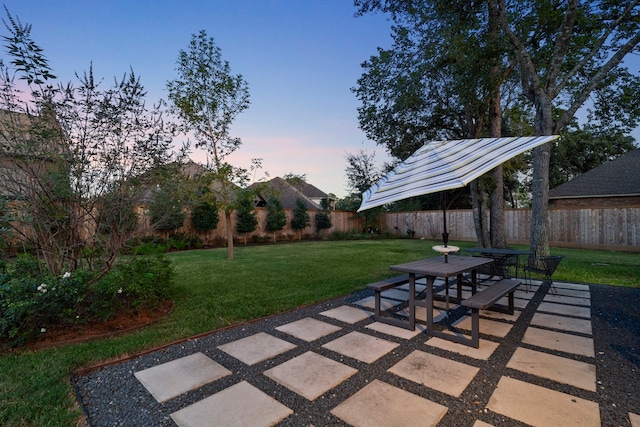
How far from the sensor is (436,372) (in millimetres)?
2238

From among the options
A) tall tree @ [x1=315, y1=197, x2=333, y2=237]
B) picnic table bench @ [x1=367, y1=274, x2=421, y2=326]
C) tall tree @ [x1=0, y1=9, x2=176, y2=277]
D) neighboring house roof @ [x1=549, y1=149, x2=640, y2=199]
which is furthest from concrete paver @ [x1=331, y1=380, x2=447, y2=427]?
neighboring house roof @ [x1=549, y1=149, x2=640, y2=199]

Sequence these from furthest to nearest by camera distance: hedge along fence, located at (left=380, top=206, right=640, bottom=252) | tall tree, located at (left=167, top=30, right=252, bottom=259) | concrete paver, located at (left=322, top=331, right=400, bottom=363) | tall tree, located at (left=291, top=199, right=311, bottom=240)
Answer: tall tree, located at (left=291, top=199, right=311, bottom=240)
hedge along fence, located at (left=380, top=206, right=640, bottom=252)
tall tree, located at (left=167, top=30, right=252, bottom=259)
concrete paver, located at (left=322, top=331, right=400, bottom=363)

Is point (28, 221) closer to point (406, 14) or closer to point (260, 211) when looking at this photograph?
point (406, 14)

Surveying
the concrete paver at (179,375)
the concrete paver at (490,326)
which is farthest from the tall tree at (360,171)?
the concrete paver at (179,375)

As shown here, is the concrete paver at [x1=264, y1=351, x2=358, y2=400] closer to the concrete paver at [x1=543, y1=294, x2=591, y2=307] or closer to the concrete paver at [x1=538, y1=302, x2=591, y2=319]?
the concrete paver at [x1=538, y1=302, x2=591, y2=319]

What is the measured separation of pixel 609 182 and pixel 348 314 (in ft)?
50.5

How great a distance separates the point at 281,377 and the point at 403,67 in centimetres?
949

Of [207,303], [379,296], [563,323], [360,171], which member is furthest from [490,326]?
[360,171]

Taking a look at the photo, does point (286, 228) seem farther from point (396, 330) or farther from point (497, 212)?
point (396, 330)

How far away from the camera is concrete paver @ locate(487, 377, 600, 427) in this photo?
1666 millimetres

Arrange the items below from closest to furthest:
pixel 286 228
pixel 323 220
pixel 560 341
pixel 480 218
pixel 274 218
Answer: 1. pixel 560 341
2. pixel 480 218
3. pixel 274 218
4. pixel 286 228
5. pixel 323 220

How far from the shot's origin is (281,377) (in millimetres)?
2191

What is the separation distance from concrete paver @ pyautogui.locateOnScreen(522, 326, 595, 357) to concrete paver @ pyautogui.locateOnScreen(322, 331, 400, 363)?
4.47 feet

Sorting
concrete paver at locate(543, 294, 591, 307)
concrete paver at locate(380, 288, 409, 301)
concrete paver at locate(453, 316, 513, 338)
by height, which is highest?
concrete paver at locate(380, 288, 409, 301)
